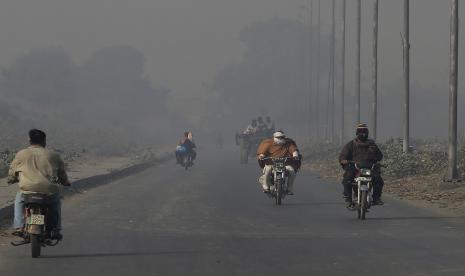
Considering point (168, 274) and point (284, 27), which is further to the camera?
point (284, 27)

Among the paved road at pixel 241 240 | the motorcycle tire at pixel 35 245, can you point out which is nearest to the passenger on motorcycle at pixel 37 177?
the motorcycle tire at pixel 35 245

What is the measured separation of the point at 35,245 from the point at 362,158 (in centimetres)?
806

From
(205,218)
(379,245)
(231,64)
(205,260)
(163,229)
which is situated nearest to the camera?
(205,260)

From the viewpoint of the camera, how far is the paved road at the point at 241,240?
1288 cm

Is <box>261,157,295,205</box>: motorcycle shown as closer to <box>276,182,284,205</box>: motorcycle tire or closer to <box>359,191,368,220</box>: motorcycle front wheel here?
<box>276,182,284,205</box>: motorcycle tire

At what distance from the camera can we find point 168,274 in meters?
12.3

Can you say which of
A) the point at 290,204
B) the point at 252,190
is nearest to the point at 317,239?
the point at 290,204

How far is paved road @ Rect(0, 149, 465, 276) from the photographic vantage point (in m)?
12.9

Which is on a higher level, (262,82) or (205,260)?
(262,82)

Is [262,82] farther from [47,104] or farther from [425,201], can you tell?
[425,201]

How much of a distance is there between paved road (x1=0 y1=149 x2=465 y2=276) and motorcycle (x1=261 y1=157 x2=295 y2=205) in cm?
30

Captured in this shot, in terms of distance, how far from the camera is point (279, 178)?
23531 mm

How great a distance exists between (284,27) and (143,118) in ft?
77.5

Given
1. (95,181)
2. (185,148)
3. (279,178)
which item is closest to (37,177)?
(279,178)
